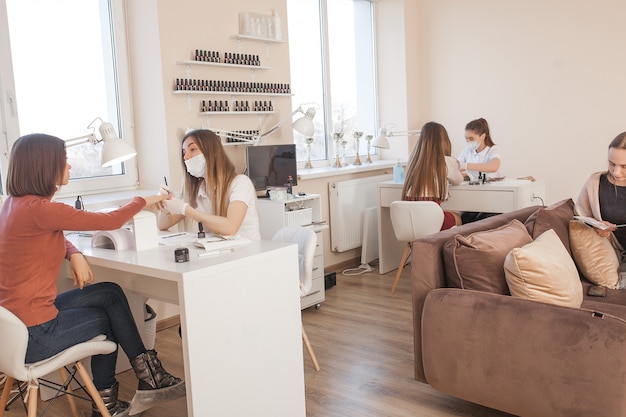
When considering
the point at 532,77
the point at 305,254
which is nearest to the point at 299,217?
the point at 305,254

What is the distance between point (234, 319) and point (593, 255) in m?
1.82

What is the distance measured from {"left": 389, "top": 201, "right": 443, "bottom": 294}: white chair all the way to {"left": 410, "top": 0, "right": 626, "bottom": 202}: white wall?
182cm

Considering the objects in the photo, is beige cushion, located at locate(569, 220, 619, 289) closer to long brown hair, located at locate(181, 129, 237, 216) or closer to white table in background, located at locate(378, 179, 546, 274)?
white table in background, located at locate(378, 179, 546, 274)

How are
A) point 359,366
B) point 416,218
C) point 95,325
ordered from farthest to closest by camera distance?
point 416,218, point 359,366, point 95,325

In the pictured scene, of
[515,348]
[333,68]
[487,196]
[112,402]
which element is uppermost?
[333,68]

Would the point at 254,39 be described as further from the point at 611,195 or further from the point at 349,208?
the point at 611,195

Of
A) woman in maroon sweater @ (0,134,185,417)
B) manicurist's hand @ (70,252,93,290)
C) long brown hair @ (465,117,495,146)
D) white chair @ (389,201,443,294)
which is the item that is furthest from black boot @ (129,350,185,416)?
long brown hair @ (465,117,495,146)

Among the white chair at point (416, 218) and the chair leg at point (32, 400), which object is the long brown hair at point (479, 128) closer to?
the white chair at point (416, 218)

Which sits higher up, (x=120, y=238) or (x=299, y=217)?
(x=120, y=238)

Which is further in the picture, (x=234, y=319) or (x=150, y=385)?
(x=150, y=385)

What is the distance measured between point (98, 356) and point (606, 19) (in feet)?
15.4

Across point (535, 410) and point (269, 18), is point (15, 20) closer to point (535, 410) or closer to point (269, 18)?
point (269, 18)

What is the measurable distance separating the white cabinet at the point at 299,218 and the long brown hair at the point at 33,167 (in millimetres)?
1841

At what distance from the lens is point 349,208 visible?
5148mm
